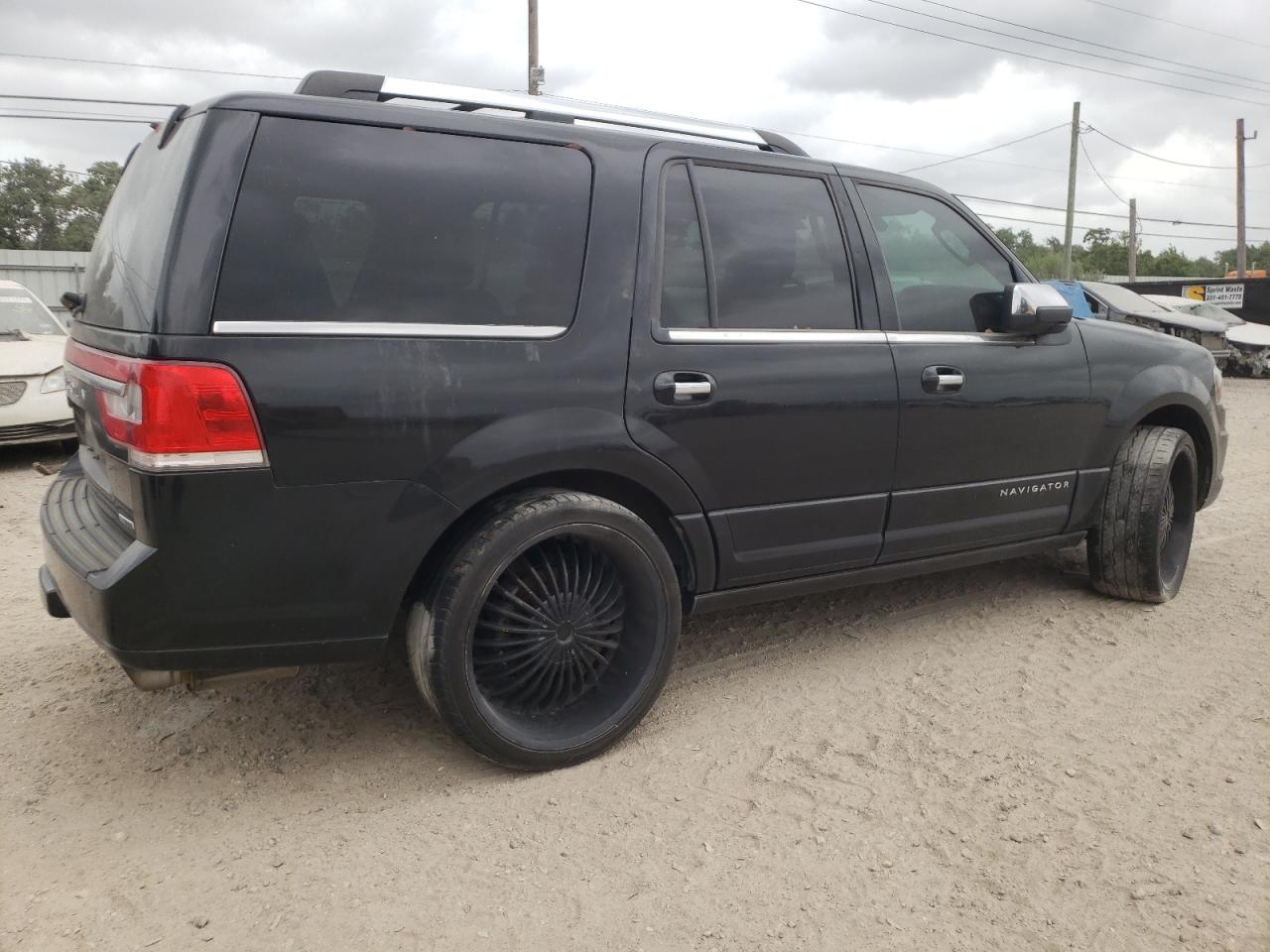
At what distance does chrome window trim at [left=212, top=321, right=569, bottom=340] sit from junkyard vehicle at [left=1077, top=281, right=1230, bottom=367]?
14.5 m

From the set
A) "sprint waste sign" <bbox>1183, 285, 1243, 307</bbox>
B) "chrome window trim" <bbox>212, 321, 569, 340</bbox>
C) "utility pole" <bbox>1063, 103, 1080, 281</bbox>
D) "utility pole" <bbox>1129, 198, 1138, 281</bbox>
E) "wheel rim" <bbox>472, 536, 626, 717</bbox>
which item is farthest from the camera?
"utility pole" <bbox>1129, 198, 1138, 281</bbox>

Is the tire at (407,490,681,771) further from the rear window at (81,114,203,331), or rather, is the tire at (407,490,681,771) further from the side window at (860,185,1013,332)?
the side window at (860,185,1013,332)

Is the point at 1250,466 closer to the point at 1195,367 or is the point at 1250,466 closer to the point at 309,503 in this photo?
the point at 1195,367

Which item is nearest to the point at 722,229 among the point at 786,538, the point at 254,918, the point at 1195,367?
the point at 786,538

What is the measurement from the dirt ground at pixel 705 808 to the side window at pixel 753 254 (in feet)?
4.42

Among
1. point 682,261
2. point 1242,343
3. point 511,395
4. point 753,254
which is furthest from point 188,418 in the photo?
point 1242,343

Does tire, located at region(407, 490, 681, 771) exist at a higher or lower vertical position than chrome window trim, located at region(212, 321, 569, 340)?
lower

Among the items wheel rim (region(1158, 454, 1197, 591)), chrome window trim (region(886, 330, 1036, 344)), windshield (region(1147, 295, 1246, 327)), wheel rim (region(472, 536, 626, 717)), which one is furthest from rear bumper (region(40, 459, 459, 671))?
windshield (region(1147, 295, 1246, 327))

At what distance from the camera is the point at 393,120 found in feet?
8.54

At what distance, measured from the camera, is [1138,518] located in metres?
4.24

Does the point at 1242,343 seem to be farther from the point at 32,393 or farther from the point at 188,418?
the point at 188,418

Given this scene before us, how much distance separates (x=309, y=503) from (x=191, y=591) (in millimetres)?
348

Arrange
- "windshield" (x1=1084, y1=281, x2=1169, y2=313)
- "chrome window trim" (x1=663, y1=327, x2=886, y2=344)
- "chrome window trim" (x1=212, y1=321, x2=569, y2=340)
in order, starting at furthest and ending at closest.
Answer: "windshield" (x1=1084, y1=281, x2=1169, y2=313)
"chrome window trim" (x1=663, y1=327, x2=886, y2=344)
"chrome window trim" (x1=212, y1=321, x2=569, y2=340)

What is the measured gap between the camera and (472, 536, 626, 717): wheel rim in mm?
2830
